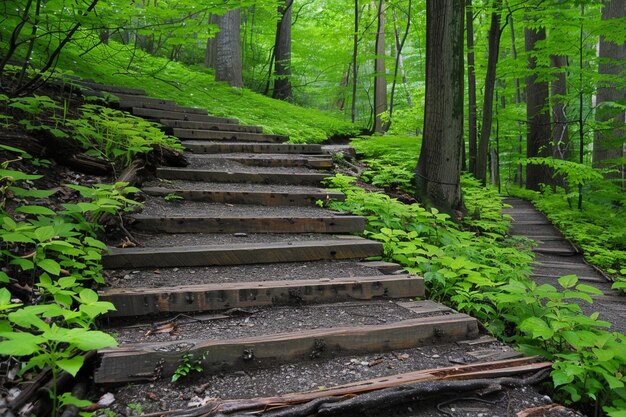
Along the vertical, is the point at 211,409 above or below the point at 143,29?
below

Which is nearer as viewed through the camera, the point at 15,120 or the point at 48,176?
the point at 48,176

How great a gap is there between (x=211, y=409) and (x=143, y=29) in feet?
12.9

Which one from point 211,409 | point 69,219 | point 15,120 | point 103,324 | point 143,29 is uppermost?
point 143,29

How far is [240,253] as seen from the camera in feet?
9.79

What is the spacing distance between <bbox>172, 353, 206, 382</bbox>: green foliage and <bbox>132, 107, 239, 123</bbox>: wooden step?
4.94 metres

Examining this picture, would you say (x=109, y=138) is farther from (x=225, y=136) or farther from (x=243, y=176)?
(x=225, y=136)

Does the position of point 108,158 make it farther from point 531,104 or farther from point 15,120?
point 531,104

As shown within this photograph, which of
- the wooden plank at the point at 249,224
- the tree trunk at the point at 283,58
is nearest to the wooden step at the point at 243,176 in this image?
the wooden plank at the point at 249,224

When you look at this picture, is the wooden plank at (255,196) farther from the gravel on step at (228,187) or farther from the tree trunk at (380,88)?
the tree trunk at (380,88)

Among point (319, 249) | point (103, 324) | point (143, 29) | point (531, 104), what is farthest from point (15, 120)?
point (531, 104)

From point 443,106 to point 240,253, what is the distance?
374cm

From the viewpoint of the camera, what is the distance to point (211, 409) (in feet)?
5.23

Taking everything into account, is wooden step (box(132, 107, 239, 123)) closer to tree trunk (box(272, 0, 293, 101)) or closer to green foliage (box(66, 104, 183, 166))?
green foliage (box(66, 104, 183, 166))

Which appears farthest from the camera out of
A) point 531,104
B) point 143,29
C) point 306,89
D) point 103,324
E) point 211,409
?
point 306,89
